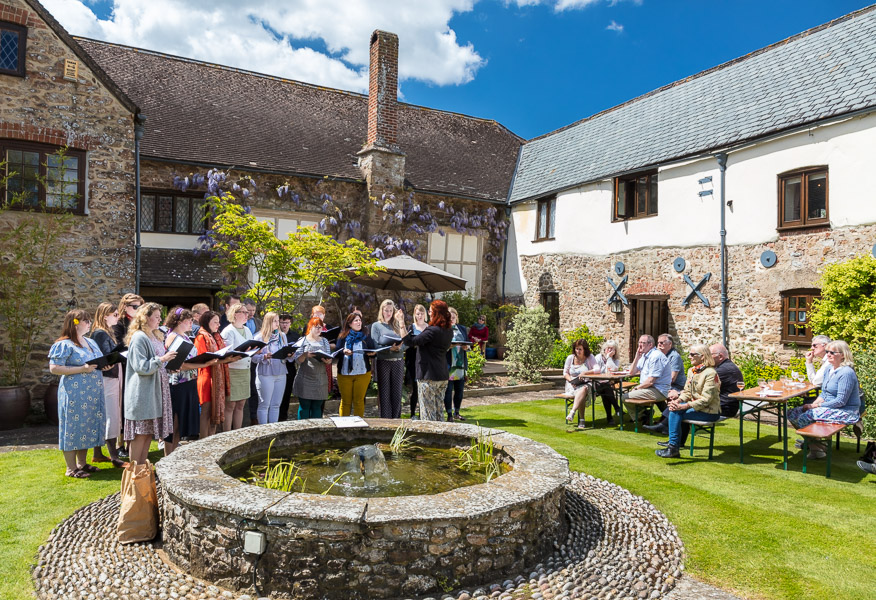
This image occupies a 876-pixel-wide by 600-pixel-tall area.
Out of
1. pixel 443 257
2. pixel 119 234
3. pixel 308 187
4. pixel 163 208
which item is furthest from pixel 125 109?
pixel 443 257

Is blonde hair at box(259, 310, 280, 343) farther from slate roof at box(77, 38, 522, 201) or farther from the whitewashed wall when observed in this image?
the whitewashed wall

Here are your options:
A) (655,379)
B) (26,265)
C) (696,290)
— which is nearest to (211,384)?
(26,265)

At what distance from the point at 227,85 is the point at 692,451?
17.5 metres

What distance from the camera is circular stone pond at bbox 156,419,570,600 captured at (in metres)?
3.71

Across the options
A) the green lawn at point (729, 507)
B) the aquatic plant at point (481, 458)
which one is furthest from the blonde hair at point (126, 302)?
the aquatic plant at point (481, 458)

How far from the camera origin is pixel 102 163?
10602mm

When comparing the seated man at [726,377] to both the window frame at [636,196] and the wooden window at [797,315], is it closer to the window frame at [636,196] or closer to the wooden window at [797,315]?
the wooden window at [797,315]

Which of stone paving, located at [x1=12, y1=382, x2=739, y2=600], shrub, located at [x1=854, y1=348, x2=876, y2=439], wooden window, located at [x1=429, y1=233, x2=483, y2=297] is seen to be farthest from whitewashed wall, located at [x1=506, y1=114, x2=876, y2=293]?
stone paving, located at [x1=12, y1=382, x2=739, y2=600]

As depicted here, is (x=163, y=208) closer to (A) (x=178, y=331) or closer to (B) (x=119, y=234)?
(B) (x=119, y=234)

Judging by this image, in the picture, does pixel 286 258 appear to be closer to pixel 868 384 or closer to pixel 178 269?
pixel 178 269

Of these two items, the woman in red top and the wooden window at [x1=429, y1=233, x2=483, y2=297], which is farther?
the wooden window at [x1=429, y1=233, x2=483, y2=297]

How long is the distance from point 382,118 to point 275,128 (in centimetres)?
344

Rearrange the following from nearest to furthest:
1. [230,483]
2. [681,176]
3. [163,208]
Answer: [230,483]
[681,176]
[163,208]

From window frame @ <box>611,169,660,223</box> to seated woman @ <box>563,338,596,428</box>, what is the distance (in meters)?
6.43
